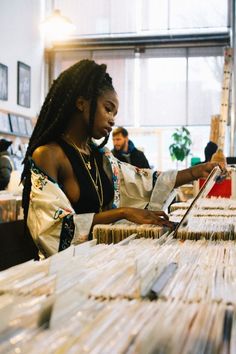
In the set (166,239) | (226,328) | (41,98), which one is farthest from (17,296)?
(41,98)

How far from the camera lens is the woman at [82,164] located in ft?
4.63

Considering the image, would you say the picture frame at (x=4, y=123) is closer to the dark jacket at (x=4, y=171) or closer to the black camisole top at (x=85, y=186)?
the dark jacket at (x=4, y=171)

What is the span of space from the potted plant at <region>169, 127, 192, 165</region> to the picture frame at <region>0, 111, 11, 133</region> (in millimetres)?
2531

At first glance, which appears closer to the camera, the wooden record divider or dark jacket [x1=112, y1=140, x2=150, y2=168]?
dark jacket [x1=112, y1=140, x2=150, y2=168]

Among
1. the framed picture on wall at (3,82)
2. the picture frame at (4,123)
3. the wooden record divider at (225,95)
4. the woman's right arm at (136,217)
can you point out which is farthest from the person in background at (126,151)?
the woman's right arm at (136,217)

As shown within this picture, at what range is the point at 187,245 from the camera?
32.8 inches

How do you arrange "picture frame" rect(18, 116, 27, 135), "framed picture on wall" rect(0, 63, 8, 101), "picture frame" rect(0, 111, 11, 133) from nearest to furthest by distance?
"picture frame" rect(0, 111, 11, 133), "framed picture on wall" rect(0, 63, 8, 101), "picture frame" rect(18, 116, 27, 135)

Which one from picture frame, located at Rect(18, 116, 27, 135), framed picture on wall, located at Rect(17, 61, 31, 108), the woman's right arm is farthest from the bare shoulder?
framed picture on wall, located at Rect(17, 61, 31, 108)

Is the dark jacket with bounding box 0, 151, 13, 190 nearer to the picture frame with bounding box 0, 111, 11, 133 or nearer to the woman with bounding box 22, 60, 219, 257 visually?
the woman with bounding box 22, 60, 219, 257

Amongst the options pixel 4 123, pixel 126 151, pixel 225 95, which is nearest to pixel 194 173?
pixel 126 151

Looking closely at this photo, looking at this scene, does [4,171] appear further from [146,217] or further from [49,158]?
[146,217]

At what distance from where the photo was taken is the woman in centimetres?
141

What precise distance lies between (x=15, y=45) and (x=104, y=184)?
22.4 ft

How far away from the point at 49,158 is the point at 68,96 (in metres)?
0.25
